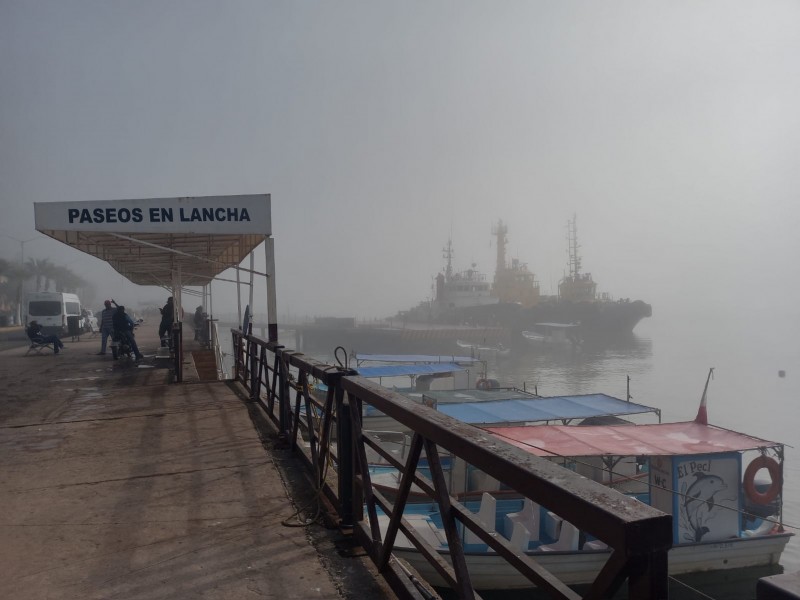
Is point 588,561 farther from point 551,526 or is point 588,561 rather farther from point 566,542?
point 551,526

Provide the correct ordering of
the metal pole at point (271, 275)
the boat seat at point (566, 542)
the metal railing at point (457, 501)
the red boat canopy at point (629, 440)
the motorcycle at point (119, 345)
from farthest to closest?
the motorcycle at point (119, 345), the boat seat at point (566, 542), the red boat canopy at point (629, 440), the metal pole at point (271, 275), the metal railing at point (457, 501)

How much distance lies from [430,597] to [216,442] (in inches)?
168

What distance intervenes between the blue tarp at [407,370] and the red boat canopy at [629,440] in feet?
35.8

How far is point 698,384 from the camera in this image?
49.9 metres

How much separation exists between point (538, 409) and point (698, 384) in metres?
40.7

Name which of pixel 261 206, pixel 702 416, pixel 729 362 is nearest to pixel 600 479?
pixel 702 416

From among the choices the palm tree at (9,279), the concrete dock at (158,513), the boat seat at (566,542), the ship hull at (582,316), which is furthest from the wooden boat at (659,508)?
the palm tree at (9,279)

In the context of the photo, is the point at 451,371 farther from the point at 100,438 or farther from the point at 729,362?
the point at 729,362

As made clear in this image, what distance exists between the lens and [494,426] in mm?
14141

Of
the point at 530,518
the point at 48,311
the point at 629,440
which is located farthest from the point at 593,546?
the point at 48,311

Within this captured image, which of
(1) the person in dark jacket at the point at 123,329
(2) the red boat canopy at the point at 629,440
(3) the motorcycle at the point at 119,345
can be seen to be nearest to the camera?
(2) the red boat canopy at the point at 629,440

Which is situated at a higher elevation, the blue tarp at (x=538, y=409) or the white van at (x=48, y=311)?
the white van at (x=48, y=311)

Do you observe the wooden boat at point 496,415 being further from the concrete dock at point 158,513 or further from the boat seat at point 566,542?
the concrete dock at point 158,513

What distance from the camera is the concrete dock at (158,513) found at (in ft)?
10.3
